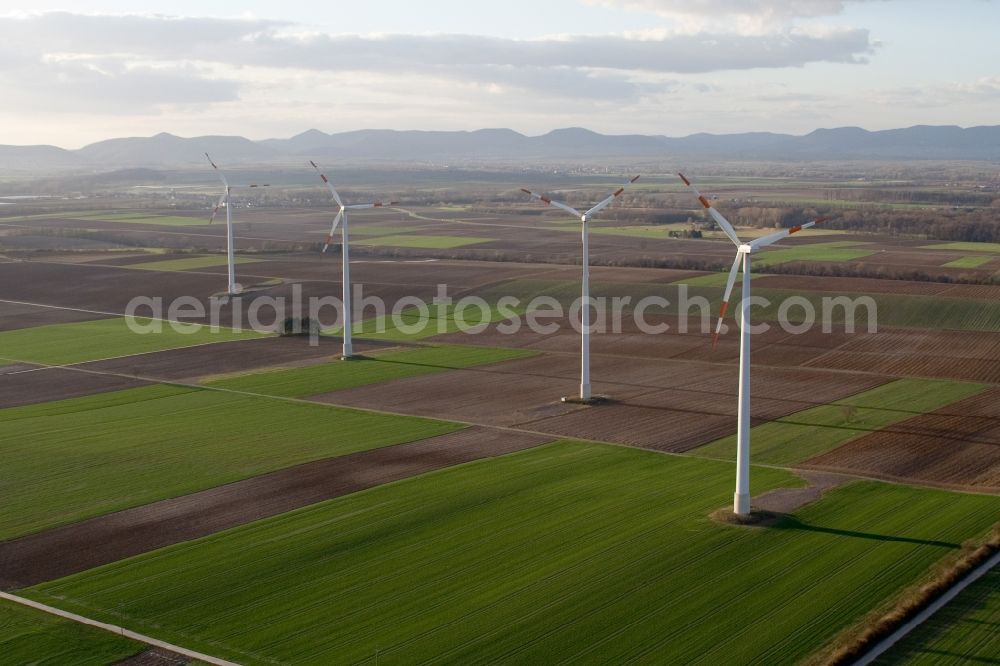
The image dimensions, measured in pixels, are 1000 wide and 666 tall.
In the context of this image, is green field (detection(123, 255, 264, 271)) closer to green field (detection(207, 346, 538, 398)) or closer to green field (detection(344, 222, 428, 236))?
green field (detection(344, 222, 428, 236))

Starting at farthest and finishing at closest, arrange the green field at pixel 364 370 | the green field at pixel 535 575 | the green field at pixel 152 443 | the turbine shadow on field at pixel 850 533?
the green field at pixel 364 370 → the green field at pixel 152 443 → the turbine shadow on field at pixel 850 533 → the green field at pixel 535 575

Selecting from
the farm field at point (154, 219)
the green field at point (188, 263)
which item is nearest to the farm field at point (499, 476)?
the green field at point (188, 263)

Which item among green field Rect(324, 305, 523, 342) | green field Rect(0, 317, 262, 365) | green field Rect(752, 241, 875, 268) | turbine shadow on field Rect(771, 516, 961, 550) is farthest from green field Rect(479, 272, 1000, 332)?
turbine shadow on field Rect(771, 516, 961, 550)

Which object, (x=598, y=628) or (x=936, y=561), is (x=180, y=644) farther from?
(x=936, y=561)

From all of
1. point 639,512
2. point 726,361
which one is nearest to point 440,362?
point 726,361

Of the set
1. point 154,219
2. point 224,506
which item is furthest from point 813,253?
point 154,219

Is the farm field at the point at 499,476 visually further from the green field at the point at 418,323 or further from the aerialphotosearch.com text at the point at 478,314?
the aerialphotosearch.com text at the point at 478,314

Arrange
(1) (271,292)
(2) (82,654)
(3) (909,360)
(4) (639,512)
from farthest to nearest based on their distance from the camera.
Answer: (1) (271,292)
(3) (909,360)
(4) (639,512)
(2) (82,654)
